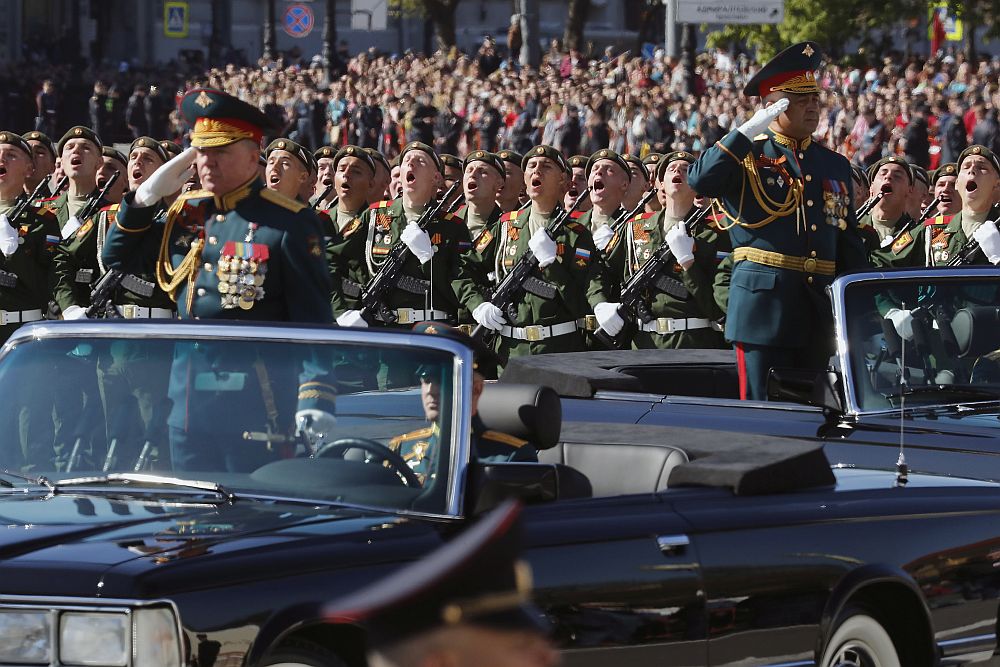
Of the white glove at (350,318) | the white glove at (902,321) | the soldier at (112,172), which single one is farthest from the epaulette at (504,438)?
the soldier at (112,172)

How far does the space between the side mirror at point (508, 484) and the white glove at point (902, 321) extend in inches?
112

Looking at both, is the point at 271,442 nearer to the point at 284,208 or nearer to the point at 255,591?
the point at 255,591

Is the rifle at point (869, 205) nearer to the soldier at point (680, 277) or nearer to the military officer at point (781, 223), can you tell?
the soldier at point (680, 277)

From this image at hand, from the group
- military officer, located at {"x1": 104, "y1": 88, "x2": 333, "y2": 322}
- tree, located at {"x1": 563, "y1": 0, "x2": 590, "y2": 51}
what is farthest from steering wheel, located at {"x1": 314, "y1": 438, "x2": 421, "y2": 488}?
tree, located at {"x1": 563, "y1": 0, "x2": 590, "y2": 51}

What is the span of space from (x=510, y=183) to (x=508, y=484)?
9131 millimetres

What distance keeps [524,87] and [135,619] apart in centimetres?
3690

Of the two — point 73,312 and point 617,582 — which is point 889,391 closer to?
point 617,582

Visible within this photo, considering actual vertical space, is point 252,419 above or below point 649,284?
above

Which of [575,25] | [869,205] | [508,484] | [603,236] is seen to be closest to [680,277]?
[603,236]

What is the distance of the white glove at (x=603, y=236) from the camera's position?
13484 millimetres

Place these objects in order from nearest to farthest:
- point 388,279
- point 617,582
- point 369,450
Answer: point 617,582
point 369,450
point 388,279

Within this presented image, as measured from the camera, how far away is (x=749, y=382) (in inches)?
350

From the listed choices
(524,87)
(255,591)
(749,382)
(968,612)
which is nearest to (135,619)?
(255,591)

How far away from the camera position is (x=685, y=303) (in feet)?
41.2
